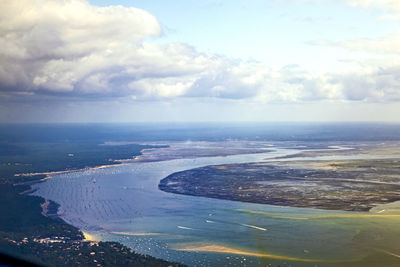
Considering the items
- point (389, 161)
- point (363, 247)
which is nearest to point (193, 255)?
point (363, 247)

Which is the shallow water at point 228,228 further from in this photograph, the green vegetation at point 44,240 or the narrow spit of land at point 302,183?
the narrow spit of land at point 302,183

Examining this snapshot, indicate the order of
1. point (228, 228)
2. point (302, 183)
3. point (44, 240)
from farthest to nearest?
point (302, 183) < point (228, 228) < point (44, 240)

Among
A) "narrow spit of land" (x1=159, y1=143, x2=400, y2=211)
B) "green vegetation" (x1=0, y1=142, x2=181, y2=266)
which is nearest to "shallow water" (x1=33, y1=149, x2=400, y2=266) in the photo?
"green vegetation" (x1=0, y1=142, x2=181, y2=266)

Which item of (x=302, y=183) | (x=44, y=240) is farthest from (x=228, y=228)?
(x=302, y=183)

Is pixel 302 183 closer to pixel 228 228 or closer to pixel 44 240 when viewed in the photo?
pixel 228 228

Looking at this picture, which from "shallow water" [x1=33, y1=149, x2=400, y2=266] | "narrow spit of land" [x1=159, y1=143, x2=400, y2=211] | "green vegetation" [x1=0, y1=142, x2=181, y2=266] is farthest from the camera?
"narrow spit of land" [x1=159, y1=143, x2=400, y2=211]

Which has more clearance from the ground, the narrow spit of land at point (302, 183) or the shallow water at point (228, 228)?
the narrow spit of land at point (302, 183)

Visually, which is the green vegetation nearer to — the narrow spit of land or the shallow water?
the shallow water

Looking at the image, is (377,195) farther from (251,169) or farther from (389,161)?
(389,161)

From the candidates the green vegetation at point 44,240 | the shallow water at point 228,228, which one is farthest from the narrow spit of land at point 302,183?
the green vegetation at point 44,240
